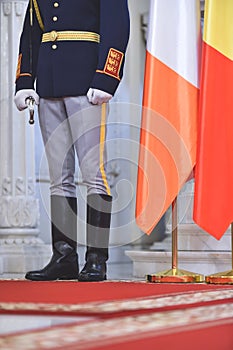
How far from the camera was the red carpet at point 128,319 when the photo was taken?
3.76 feet

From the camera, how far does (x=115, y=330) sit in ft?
4.04

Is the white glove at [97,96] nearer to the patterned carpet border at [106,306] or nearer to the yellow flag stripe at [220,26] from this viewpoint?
the yellow flag stripe at [220,26]

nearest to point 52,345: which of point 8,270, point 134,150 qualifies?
point 8,270

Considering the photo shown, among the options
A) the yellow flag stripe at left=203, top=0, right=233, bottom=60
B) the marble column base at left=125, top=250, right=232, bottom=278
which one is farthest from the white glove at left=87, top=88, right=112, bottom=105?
the marble column base at left=125, top=250, right=232, bottom=278

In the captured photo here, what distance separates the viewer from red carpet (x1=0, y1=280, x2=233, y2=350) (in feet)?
3.76

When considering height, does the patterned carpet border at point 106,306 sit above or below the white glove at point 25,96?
below

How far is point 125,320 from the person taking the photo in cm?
135

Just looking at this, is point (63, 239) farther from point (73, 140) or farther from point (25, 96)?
point (25, 96)

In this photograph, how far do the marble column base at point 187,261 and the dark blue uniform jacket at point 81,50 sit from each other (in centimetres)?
101

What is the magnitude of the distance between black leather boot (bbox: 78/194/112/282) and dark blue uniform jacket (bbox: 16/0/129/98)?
0.36m

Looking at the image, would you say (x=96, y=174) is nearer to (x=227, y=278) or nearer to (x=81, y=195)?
(x=227, y=278)

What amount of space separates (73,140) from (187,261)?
3.12 ft

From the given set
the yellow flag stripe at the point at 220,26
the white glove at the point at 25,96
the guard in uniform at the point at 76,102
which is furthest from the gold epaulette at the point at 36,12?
the yellow flag stripe at the point at 220,26

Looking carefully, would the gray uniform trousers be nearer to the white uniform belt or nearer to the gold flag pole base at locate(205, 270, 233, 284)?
the white uniform belt
